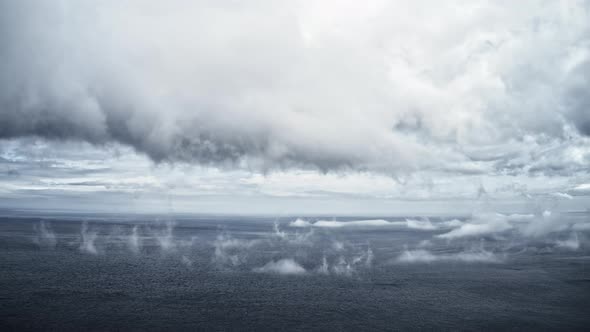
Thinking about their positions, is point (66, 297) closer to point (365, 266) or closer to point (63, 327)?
A: point (63, 327)

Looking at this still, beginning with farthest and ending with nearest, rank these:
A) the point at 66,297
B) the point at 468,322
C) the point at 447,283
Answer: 1. the point at 447,283
2. the point at 66,297
3. the point at 468,322

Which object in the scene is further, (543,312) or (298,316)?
(543,312)

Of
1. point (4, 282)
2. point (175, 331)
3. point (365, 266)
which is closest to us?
point (175, 331)

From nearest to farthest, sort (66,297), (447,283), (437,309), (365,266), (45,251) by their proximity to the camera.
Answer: (437,309) → (66,297) → (447,283) → (365,266) → (45,251)

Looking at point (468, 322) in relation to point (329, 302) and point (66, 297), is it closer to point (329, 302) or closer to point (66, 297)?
point (329, 302)

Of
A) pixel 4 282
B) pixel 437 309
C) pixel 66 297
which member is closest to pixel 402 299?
pixel 437 309

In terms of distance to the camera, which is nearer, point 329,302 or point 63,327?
point 63,327

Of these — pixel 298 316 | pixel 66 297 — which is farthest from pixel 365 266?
pixel 66 297

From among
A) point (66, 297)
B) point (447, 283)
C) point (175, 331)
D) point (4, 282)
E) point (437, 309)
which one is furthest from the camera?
point (447, 283)
